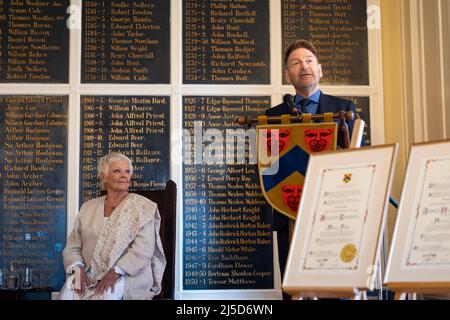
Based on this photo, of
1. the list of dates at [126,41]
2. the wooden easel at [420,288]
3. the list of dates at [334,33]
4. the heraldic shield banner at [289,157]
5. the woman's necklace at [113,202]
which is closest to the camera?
the wooden easel at [420,288]

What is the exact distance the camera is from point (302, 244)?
2.77 meters

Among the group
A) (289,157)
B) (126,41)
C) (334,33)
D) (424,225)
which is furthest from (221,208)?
(424,225)

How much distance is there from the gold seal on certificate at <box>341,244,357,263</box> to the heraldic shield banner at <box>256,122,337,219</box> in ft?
3.76

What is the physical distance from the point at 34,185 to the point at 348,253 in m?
3.47

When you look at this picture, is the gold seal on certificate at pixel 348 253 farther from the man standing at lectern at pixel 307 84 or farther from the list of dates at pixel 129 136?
the list of dates at pixel 129 136

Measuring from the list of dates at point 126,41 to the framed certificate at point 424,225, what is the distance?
335cm

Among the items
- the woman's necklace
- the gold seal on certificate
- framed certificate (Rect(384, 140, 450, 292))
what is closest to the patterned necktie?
the woman's necklace

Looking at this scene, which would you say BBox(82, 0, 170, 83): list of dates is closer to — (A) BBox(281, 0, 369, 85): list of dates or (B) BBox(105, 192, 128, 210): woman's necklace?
(A) BBox(281, 0, 369, 85): list of dates

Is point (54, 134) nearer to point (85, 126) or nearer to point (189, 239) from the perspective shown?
point (85, 126)

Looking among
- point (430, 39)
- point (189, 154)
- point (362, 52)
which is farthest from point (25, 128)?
point (430, 39)

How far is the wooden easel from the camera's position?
247cm

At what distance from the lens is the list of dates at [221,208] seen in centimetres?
558

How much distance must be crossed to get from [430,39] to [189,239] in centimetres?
231

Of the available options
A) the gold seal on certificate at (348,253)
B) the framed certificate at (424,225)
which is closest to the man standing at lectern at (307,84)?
the framed certificate at (424,225)
